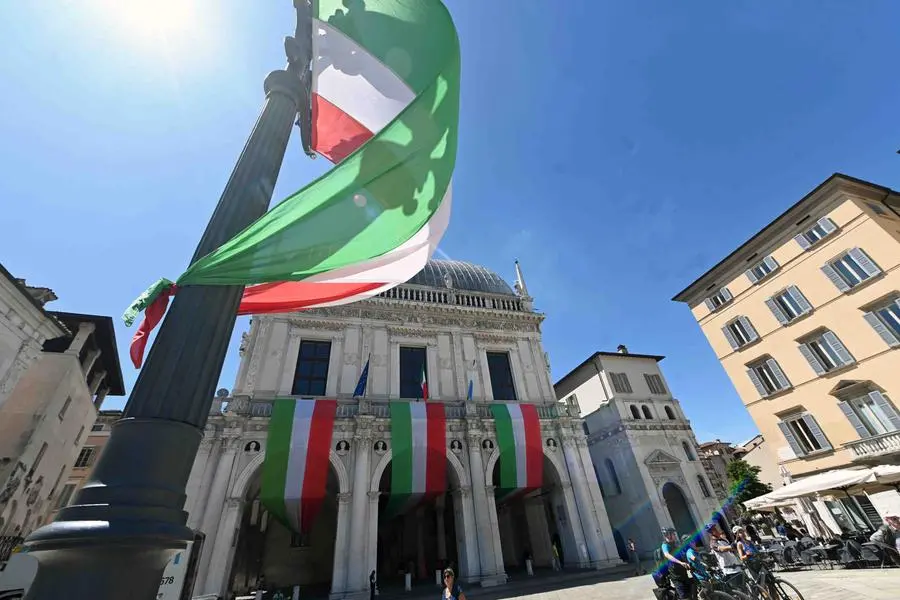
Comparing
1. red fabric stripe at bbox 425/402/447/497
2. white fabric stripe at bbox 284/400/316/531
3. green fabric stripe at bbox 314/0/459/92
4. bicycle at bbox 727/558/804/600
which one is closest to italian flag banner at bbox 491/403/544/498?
red fabric stripe at bbox 425/402/447/497

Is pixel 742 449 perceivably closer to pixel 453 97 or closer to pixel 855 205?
pixel 855 205

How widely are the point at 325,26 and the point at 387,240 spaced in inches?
143

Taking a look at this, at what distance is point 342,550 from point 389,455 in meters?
4.03

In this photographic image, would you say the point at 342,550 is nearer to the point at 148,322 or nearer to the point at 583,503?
the point at 583,503

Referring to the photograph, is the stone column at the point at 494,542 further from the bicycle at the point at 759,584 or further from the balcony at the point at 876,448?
the balcony at the point at 876,448

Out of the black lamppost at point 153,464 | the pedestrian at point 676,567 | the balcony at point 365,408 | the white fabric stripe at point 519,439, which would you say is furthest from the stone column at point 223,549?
the black lamppost at point 153,464

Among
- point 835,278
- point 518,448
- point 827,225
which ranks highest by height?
point 827,225

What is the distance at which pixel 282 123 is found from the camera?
4.26 m

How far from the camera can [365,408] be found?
1805cm

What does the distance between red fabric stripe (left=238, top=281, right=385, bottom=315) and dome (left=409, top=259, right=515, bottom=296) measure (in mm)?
19478

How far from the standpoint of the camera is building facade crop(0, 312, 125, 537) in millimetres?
15516

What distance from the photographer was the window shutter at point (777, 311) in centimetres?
2175

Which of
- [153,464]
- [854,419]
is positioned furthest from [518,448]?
[153,464]

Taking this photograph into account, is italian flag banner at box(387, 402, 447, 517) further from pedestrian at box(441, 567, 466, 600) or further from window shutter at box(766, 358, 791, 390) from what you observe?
window shutter at box(766, 358, 791, 390)
